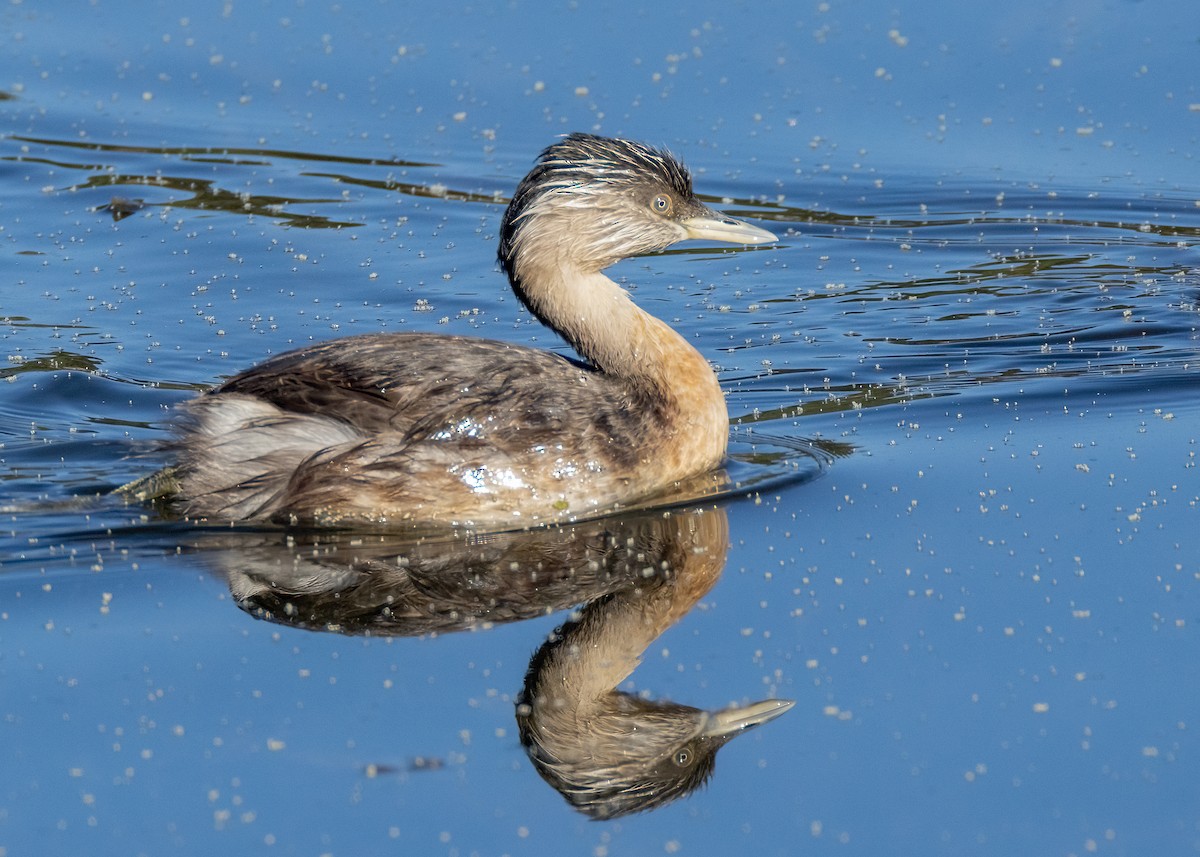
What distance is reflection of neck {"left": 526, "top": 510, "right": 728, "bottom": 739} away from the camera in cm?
602

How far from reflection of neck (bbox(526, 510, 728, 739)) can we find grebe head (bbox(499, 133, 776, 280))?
51.0 inches

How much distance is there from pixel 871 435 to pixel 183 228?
16.8 ft

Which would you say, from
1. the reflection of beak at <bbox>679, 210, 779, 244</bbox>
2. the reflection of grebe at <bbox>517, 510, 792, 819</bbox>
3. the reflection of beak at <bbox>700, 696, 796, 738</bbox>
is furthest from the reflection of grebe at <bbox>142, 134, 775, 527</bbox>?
the reflection of beak at <bbox>700, 696, 796, 738</bbox>

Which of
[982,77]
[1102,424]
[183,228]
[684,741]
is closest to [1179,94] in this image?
[982,77]

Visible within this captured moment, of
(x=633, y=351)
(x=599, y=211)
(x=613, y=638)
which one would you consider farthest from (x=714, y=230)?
(x=613, y=638)

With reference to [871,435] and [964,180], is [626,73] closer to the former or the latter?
[964,180]

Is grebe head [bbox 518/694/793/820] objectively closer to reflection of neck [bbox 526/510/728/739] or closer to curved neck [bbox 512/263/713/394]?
reflection of neck [bbox 526/510/728/739]

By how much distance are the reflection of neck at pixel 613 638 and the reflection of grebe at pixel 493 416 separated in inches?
19.3

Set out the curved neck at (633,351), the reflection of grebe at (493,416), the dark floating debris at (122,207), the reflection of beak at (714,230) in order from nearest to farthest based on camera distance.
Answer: the reflection of grebe at (493,416), the curved neck at (633,351), the reflection of beak at (714,230), the dark floating debris at (122,207)

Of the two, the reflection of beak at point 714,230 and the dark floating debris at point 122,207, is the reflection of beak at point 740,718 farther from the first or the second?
the dark floating debris at point 122,207

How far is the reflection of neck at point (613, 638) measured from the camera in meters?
6.02

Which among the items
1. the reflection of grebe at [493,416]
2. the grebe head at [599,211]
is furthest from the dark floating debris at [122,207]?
Answer: the grebe head at [599,211]

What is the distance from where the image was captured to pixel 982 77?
1265cm

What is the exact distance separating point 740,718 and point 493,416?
2.04 meters
